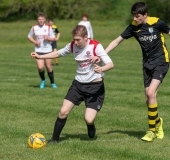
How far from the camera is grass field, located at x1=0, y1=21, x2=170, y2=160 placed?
7.20m

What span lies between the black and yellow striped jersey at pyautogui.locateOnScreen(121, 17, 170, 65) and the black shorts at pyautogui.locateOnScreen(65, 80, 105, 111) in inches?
39.0

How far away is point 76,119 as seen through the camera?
10.3 m

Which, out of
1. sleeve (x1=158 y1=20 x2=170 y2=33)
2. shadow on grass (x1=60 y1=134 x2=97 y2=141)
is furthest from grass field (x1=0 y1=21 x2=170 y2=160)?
sleeve (x1=158 y1=20 x2=170 y2=33)

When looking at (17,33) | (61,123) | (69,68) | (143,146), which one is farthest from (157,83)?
(17,33)

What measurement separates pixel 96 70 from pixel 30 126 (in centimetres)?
255

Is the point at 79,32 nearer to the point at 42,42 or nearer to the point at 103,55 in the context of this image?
the point at 103,55

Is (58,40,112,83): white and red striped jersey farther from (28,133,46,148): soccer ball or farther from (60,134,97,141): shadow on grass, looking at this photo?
(28,133,46,148): soccer ball

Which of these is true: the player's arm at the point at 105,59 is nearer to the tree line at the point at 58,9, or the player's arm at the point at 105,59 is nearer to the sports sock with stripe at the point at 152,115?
the sports sock with stripe at the point at 152,115

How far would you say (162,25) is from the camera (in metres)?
8.34

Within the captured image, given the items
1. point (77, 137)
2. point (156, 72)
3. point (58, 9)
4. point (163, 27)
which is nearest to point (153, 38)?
point (163, 27)

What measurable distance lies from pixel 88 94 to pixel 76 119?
2.28m

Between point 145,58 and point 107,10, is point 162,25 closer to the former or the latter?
point 145,58

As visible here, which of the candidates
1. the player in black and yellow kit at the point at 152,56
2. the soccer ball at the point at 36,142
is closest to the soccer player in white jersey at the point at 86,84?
the soccer ball at the point at 36,142

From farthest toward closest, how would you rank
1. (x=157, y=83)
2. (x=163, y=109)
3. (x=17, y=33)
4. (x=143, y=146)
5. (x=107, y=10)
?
(x=107, y=10), (x=17, y=33), (x=163, y=109), (x=157, y=83), (x=143, y=146)
